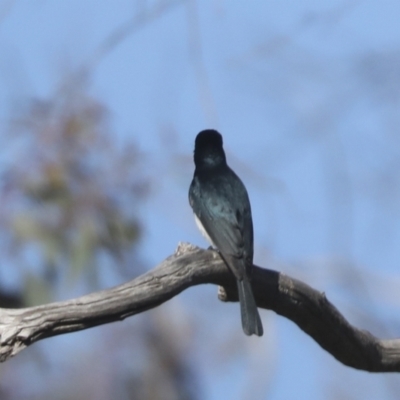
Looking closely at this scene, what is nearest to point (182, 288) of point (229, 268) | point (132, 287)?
point (132, 287)

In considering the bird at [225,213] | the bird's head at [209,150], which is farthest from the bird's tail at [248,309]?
the bird's head at [209,150]

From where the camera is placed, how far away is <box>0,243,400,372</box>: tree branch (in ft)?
10.9

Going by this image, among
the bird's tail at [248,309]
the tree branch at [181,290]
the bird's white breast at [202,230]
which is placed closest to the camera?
the tree branch at [181,290]

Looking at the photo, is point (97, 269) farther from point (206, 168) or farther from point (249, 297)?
point (249, 297)

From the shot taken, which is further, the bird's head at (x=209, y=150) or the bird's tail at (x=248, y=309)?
the bird's head at (x=209, y=150)

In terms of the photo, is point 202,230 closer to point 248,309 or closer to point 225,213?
point 225,213

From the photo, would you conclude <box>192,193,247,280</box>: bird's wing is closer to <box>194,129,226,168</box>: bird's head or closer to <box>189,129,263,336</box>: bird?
<box>189,129,263,336</box>: bird

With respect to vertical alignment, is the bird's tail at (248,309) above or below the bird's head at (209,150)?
below

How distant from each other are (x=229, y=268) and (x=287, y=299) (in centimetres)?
28

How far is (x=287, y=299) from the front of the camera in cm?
418

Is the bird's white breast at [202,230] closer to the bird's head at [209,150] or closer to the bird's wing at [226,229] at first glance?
the bird's wing at [226,229]

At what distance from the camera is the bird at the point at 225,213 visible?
4.34 m

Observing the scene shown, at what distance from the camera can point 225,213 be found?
17.1 feet

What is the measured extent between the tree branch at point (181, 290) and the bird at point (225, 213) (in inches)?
2.6
